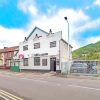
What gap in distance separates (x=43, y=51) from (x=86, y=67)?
50.3 ft

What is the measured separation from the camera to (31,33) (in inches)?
2106

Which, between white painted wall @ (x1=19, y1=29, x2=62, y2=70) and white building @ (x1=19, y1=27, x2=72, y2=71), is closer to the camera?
white building @ (x1=19, y1=27, x2=72, y2=71)

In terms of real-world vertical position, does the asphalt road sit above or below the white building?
below

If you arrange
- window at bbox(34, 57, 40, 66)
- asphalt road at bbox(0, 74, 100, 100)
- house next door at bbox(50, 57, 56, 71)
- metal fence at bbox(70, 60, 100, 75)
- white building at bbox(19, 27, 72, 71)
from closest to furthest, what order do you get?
1. asphalt road at bbox(0, 74, 100, 100)
2. metal fence at bbox(70, 60, 100, 75)
3. white building at bbox(19, 27, 72, 71)
4. house next door at bbox(50, 57, 56, 71)
5. window at bbox(34, 57, 40, 66)

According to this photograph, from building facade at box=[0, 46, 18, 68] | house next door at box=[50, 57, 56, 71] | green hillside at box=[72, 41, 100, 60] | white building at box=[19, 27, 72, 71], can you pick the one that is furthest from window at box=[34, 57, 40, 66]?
green hillside at box=[72, 41, 100, 60]

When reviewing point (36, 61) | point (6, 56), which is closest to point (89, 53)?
point (6, 56)

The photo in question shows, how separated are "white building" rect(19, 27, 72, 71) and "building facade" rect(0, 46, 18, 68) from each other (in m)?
12.8

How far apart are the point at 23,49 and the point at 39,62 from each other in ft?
24.3

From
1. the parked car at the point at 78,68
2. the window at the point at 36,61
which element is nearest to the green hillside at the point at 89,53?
the window at the point at 36,61

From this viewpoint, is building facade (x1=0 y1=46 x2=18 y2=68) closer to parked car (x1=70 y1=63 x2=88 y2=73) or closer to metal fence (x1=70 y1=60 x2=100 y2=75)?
parked car (x1=70 y1=63 x2=88 y2=73)

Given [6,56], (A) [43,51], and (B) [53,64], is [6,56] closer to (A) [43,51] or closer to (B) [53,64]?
(A) [43,51]

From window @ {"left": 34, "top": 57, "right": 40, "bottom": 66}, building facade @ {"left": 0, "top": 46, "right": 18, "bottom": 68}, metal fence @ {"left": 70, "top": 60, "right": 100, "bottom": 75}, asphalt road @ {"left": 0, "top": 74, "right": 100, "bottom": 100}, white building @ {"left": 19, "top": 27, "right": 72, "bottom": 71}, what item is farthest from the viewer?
building facade @ {"left": 0, "top": 46, "right": 18, "bottom": 68}

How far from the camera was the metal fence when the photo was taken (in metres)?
34.3

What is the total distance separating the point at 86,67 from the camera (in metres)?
35.5
